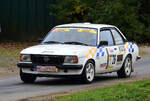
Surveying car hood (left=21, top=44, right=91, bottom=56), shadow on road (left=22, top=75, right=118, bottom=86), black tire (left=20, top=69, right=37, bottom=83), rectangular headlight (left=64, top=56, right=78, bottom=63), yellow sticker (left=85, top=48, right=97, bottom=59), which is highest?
car hood (left=21, top=44, right=91, bottom=56)

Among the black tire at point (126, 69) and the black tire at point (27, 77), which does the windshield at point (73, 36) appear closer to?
the black tire at point (27, 77)

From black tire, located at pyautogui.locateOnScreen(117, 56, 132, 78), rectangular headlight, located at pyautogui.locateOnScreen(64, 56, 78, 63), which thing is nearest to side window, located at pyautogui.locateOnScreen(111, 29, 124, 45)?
black tire, located at pyautogui.locateOnScreen(117, 56, 132, 78)

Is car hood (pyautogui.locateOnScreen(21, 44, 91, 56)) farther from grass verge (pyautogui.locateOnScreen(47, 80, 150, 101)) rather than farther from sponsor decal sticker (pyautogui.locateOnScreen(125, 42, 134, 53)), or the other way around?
grass verge (pyautogui.locateOnScreen(47, 80, 150, 101))

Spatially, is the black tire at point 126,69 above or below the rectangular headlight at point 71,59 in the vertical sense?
below

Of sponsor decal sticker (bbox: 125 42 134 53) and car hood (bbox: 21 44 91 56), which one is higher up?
car hood (bbox: 21 44 91 56)

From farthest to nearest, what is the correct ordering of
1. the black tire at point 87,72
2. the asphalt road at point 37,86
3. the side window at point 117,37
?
the side window at point 117,37, the black tire at point 87,72, the asphalt road at point 37,86

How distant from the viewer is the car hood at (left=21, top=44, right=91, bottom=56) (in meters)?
14.9

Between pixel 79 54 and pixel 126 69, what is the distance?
116 inches

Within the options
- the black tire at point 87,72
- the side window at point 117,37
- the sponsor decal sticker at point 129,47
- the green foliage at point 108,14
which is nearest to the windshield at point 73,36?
the black tire at point 87,72

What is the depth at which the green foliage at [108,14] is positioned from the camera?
32.1 metres

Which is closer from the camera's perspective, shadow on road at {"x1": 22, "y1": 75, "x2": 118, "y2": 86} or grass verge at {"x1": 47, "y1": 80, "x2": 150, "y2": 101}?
grass verge at {"x1": 47, "y1": 80, "x2": 150, "y2": 101}

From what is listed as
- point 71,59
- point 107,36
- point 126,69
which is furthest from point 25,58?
point 126,69

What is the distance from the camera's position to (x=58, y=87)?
14695 millimetres

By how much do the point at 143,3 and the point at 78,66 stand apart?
22.7 metres
